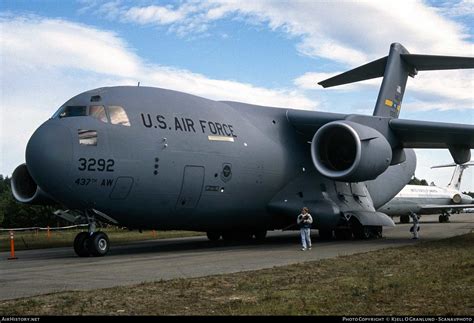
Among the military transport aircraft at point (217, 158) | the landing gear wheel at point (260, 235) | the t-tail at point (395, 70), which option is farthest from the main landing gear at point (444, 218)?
the landing gear wheel at point (260, 235)

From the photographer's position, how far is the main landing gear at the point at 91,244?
1399 centimetres

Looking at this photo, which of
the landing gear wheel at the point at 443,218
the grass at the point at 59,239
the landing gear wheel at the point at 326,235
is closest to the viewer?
the landing gear wheel at the point at 326,235

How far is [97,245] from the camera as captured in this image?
14.0 meters

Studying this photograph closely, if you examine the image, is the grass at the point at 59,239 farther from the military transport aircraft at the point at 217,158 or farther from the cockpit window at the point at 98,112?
the cockpit window at the point at 98,112

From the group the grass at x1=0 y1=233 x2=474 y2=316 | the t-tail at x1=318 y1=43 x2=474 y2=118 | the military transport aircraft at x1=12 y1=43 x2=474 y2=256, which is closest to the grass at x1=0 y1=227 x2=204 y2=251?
the military transport aircraft at x1=12 y1=43 x2=474 y2=256

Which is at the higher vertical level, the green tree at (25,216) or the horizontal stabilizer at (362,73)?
the horizontal stabilizer at (362,73)

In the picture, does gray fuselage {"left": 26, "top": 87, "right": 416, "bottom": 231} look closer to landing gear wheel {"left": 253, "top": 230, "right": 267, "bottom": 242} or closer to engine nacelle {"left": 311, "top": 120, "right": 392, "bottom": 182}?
engine nacelle {"left": 311, "top": 120, "right": 392, "bottom": 182}

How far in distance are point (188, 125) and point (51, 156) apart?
3.91 meters

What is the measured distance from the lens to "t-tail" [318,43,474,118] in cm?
2095

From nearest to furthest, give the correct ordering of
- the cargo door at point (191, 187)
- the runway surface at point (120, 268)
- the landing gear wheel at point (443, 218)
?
1. the runway surface at point (120, 268)
2. the cargo door at point (191, 187)
3. the landing gear wheel at point (443, 218)

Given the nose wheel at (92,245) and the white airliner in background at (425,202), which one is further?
the white airliner in background at (425,202)

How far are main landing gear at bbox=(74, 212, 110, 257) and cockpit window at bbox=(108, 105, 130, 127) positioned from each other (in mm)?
2443

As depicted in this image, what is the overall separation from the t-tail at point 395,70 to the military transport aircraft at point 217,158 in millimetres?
45

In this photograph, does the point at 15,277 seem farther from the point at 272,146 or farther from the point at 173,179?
the point at 272,146
